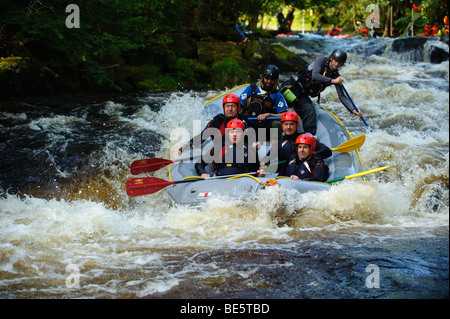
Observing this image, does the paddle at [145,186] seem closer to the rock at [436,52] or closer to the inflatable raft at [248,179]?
the inflatable raft at [248,179]

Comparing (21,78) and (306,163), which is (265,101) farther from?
(21,78)

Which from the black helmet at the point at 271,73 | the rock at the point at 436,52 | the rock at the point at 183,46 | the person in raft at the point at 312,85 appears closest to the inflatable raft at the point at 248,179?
the person in raft at the point at 312,85

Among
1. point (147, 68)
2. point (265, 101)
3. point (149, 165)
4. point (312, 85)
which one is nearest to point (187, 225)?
point (149, 165)

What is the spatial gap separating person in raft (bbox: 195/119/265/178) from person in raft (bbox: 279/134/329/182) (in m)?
0.42

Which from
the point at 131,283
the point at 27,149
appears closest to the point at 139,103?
the point at 27,149

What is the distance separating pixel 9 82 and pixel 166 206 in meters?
4.58

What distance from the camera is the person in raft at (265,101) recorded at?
590cm

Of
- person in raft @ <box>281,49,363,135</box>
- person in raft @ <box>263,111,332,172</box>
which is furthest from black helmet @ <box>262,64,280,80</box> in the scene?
person in raft @ <box>263,111,332,172</box>

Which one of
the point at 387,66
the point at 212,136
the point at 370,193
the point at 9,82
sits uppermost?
the point at 387,66

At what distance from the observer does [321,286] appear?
3143 mm

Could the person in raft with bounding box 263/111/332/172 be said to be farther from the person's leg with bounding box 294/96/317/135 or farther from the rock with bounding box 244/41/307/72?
the rock with bounding box 244/41/307/72
